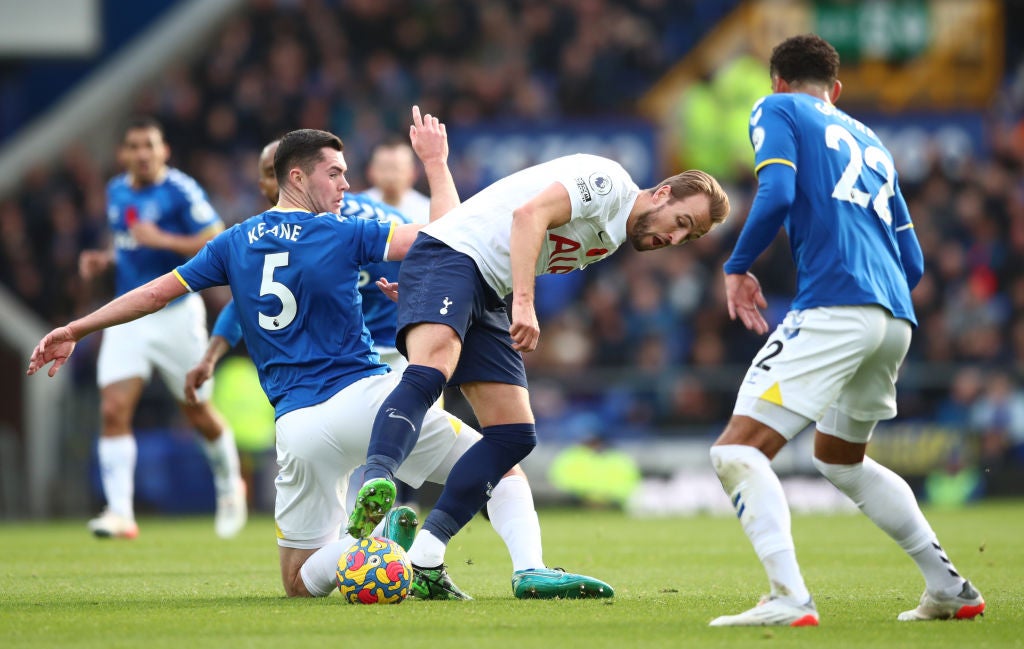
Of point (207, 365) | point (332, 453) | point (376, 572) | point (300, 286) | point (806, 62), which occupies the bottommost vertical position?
point (376, 572)

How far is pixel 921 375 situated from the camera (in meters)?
16.6

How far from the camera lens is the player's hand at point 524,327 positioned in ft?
18.2

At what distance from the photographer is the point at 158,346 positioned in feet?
35.1

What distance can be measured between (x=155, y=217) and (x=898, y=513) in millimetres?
6677

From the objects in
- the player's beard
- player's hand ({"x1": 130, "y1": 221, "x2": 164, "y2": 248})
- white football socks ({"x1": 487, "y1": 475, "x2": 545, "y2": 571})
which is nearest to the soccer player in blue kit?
white football socks ({"x1": 487, "y1": 475, "x2": 545, "y2": 571})

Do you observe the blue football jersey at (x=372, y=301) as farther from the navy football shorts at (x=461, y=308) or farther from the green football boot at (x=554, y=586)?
the green football boot at (x=554, y=586)

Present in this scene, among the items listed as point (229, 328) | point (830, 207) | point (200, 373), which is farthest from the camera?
point (229, 328)

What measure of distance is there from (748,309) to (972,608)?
144 centimetres

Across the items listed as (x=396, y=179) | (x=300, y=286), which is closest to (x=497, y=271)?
(x=300, y=286)

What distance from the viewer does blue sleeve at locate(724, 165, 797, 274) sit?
5262mm

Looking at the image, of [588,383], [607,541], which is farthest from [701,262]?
[607,541]

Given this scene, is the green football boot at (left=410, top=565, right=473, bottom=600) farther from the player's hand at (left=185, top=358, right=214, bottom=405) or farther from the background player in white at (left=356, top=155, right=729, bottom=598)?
the player's hand at (left=185, top=358, right=214, bottom=405)

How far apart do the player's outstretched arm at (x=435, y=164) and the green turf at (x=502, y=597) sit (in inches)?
68.0

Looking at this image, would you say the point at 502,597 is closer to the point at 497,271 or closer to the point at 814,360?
the point at 497,271
